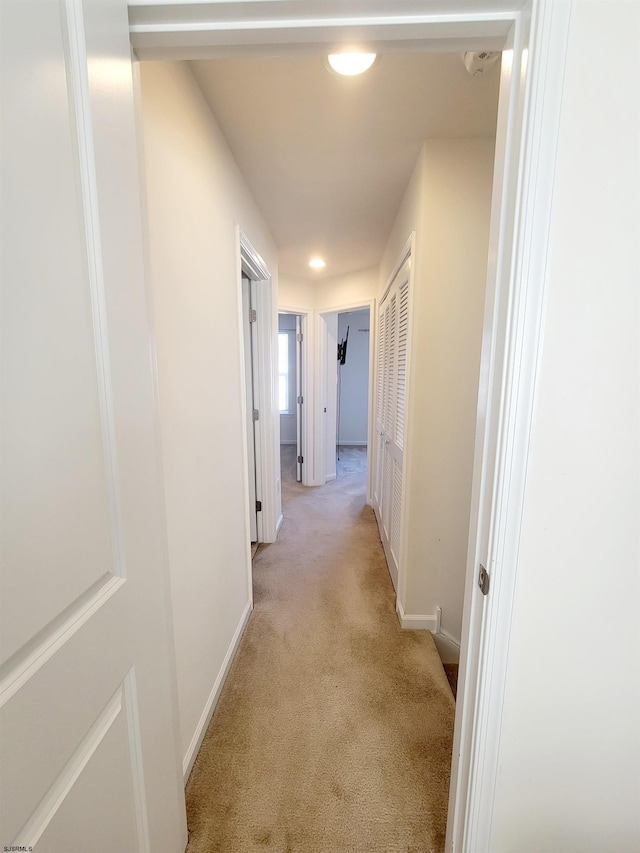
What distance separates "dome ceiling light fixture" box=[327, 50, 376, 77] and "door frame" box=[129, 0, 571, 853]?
1.63ft

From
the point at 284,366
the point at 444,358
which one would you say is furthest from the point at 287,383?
the point at 444,358

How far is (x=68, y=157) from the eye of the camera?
1.72ft

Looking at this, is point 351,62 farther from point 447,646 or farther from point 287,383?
point 287,383

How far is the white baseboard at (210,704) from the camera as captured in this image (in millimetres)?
1195

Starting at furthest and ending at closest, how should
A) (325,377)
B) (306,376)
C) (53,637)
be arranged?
1. (325,377)
2. (306,376)
3. (53,637)

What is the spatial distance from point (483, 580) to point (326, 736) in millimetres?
1092

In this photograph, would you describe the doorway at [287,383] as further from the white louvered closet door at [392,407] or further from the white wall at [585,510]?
the white wall at [585,510]

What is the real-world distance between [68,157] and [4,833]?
90 cm

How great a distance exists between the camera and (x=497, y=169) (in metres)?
0.72

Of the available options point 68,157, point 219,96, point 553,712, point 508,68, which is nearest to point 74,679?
point 68,157

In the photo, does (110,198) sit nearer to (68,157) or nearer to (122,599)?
(68,157)

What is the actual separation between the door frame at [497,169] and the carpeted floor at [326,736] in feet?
1.80

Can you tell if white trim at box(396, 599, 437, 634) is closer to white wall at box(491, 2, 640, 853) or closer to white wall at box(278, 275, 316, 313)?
white wall at box(491, 2, 640, 853)

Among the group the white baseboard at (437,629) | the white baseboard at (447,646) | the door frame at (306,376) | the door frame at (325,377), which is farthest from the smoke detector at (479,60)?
the door frame at (306,376)
